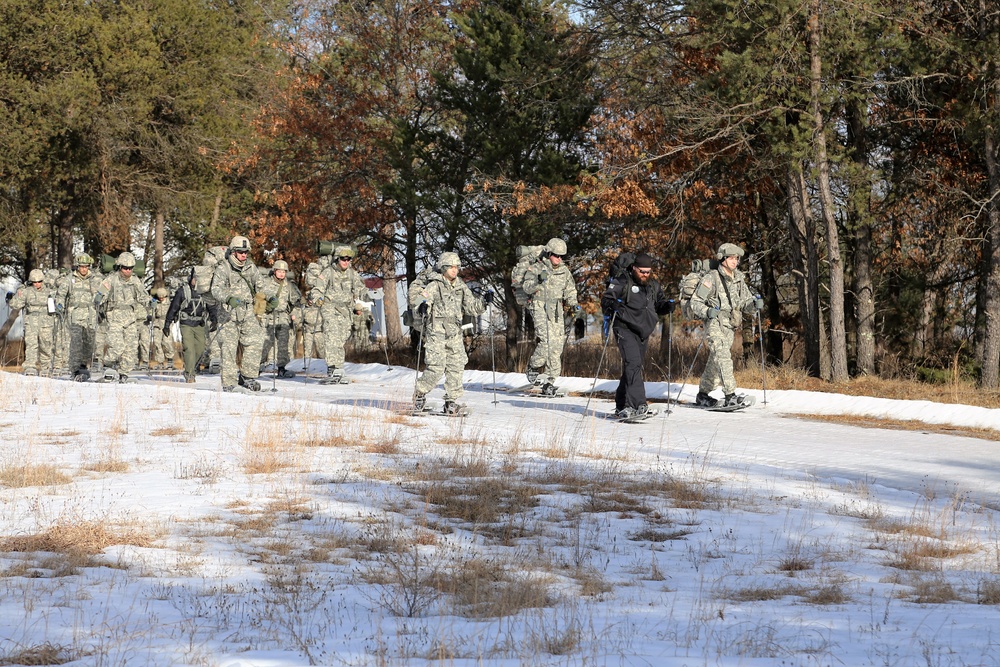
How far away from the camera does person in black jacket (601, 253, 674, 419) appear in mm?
15508

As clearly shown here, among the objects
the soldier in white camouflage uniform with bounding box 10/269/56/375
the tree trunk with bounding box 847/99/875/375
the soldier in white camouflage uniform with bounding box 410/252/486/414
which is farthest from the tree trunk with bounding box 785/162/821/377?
the soldier in white camouflage uniform with bounding box 10/269/56/375

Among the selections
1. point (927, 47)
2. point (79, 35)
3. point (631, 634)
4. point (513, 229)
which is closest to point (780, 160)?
point (927, 47)

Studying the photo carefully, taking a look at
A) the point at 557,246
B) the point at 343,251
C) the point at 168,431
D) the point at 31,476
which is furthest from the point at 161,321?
the point at 31,476

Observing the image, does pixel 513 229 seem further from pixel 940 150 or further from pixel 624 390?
pixel 624 390

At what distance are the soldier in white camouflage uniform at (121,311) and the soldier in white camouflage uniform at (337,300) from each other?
3.43 m

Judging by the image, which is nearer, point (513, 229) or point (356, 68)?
point (513, 229)

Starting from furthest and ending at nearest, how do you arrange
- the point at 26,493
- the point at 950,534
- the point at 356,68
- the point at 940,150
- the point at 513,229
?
the point at 356,68 → the point at 513,229 → the point at 940,150 → the point at 26,493 → the point at 950,534

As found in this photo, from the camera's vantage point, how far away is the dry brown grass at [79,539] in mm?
7633

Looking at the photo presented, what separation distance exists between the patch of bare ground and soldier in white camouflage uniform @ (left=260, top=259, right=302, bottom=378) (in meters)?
12.4

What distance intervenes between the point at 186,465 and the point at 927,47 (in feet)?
48.2

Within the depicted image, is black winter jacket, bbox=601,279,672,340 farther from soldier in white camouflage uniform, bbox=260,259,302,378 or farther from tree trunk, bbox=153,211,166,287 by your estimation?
tree trunk, bbox=153,211,166,287

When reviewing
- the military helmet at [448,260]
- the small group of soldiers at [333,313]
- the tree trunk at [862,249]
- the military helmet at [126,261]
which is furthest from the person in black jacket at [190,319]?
the tree trunk at [862,249]

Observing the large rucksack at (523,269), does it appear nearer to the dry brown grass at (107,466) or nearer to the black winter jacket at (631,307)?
the black winter jacket at (631,307)

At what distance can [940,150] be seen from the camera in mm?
22547
